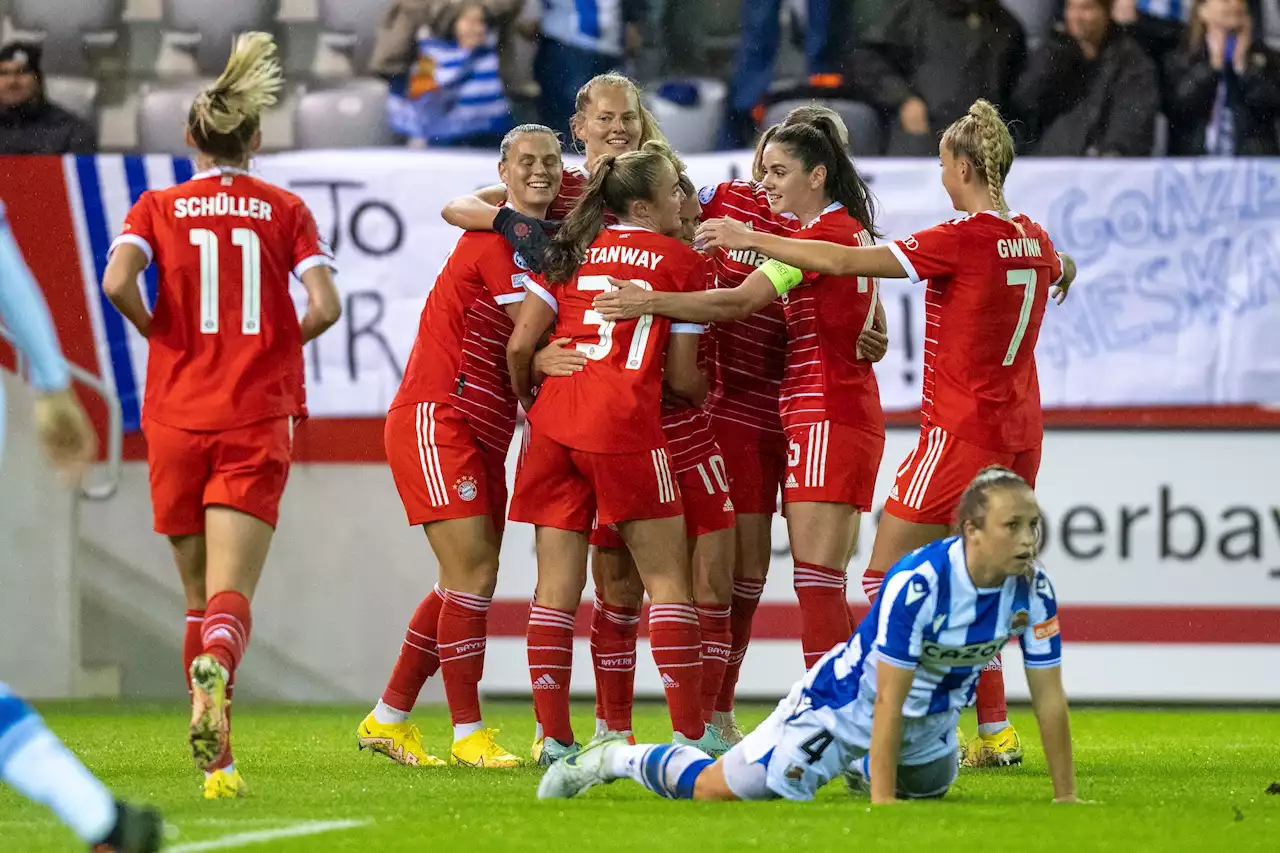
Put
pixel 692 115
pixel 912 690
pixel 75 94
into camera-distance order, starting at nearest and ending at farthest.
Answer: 1. pixel 912 690
2. pixel 692 115
3. pixel 75 94

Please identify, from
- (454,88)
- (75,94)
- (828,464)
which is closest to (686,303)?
(828,464)

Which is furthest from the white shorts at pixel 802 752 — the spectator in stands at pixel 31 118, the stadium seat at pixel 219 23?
the stadium seat at pixel 219 23

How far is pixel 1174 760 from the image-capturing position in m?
7.06

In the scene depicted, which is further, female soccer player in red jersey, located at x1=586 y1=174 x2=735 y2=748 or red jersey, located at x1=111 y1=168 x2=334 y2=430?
Result: female soccer player in red jersey, located at x1=586 y1=174 x2=735 y2=748

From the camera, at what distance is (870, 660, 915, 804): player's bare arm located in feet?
15.7

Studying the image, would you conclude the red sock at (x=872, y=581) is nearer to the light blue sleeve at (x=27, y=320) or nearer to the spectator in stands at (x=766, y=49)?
the light blue sleeve at (x=27, y=320)

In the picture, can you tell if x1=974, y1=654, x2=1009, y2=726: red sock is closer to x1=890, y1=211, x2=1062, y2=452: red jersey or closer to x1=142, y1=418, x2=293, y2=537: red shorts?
x1=890, y1=211, x2=1062, y2=452: red jersey

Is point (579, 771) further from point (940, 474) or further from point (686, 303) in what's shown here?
point (940, 474)

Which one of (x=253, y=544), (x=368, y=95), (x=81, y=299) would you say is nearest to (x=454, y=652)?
(x=253, y=544)

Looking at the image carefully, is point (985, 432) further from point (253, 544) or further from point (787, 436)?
point (253, 544)

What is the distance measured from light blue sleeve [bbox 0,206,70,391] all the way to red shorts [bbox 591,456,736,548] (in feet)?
9.05

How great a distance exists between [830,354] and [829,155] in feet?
2.17

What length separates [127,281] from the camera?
5512mm

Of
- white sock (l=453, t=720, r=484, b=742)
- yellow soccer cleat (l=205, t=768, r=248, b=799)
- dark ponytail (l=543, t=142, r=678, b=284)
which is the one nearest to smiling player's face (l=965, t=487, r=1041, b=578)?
dark ponytail (l=543, t=142, r=678, b=284)
